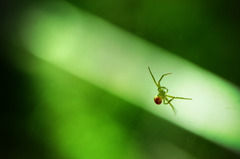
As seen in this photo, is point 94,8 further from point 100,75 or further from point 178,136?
point 178,136

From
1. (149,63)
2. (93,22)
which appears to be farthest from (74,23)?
(149,63)

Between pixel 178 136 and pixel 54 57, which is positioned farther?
pixel 54 57

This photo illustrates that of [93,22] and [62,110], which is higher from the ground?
[93,22]

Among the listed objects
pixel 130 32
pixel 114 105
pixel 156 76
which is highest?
pixel 130 32
